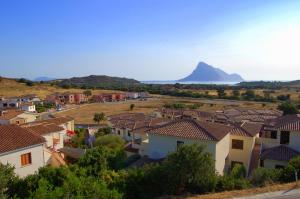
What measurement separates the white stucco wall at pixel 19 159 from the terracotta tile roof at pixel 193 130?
9.70 metres

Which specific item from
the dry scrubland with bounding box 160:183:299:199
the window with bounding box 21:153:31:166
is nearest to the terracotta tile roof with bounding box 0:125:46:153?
the window with bounding box 21:153:31:166

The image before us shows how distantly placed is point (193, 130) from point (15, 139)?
1496 cm

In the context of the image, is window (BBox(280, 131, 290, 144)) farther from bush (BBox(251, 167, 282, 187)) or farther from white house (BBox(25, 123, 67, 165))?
white house (BBox(25, 123, 67, 165))

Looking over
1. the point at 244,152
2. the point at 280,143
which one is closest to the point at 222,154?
the point at 244,152

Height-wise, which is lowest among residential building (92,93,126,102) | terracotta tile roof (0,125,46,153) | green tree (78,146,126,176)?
residential building (92,93,126,102)

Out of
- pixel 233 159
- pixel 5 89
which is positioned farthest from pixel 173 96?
pixel 233 159

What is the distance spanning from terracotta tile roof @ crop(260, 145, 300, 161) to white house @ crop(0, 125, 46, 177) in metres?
19.3

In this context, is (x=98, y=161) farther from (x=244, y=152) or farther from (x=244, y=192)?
(x=244, y=152)

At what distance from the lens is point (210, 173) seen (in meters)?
17.1

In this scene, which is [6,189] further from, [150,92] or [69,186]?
[150,92]

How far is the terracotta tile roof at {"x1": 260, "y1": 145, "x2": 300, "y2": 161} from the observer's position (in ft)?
87.0

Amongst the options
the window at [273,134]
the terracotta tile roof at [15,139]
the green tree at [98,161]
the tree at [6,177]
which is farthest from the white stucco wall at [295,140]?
the tree at [6,177]

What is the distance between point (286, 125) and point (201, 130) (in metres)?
8.35

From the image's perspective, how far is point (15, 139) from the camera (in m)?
26.0
